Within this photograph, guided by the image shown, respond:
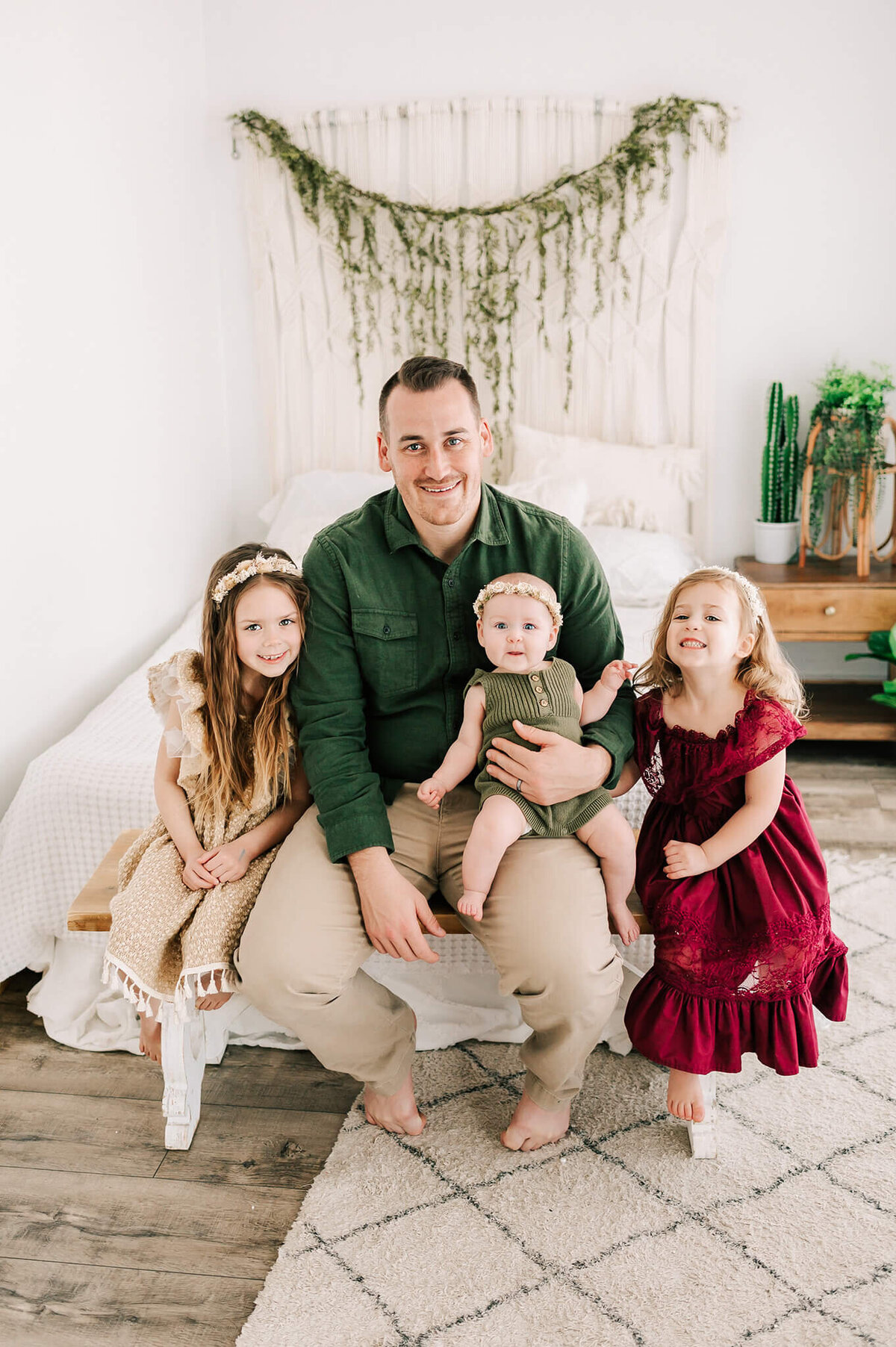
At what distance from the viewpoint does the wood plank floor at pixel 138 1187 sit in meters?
1.41

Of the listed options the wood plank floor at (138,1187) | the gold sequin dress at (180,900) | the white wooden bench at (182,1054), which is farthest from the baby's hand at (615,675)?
the wood plank floor at (138,1187)

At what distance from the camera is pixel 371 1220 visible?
5.07 ft

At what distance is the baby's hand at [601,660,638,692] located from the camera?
5.57 ft

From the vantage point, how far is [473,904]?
1.58 metres

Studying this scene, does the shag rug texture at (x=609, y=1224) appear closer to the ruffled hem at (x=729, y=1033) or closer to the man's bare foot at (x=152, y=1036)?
the ruffled hem at (x=729, y=1033)

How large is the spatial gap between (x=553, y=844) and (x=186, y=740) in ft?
2.04

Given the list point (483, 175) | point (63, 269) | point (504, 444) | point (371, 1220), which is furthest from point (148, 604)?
point (371, 1220)

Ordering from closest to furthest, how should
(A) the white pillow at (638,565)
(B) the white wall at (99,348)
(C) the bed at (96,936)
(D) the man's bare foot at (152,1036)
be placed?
(D) the man's bare foot at (152,1036)
(C) the bed at (96,936)
(B) the white wall at (99,348)
(A) the white pillow at (638,565)

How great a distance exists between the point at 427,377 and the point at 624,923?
931mm

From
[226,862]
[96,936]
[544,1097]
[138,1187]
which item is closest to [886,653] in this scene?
[544,1097]

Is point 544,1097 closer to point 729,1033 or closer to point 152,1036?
point 729,1033

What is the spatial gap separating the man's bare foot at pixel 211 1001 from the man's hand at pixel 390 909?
267mm

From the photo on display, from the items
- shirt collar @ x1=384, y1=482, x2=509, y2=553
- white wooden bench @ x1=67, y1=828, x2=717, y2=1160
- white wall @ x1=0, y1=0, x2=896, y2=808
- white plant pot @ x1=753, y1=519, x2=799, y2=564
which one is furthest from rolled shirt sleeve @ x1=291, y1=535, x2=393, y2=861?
white plant pot @ x1=753, y1=519, x2=799, y2=564

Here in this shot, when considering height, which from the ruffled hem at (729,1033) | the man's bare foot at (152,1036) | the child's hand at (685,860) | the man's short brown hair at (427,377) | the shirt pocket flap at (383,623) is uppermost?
the man's short brown hair at (427,377)
